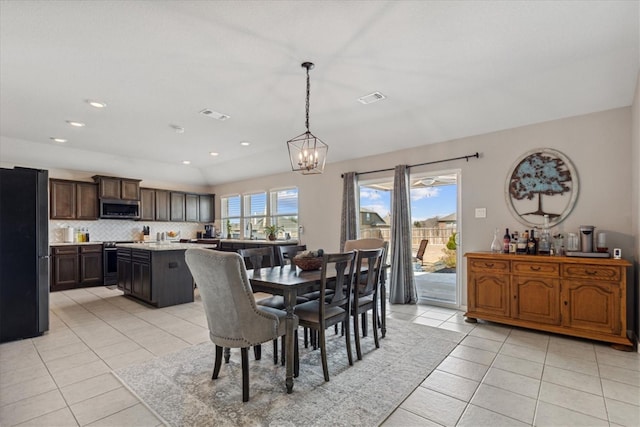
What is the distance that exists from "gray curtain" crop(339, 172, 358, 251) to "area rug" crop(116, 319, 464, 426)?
2591mm

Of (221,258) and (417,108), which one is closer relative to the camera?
(221,258)

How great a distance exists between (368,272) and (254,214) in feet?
18.8

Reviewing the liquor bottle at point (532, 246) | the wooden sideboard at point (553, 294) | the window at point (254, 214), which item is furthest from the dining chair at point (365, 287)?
the window at point (254, 214)

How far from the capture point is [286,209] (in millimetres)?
7371

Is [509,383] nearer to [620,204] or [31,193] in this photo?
[620,204]

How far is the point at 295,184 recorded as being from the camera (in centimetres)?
703

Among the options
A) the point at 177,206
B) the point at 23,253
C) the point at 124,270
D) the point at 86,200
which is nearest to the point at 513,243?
the point at 23,253

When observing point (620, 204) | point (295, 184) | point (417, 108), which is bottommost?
point (620, 204)

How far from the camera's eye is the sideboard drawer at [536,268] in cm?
346

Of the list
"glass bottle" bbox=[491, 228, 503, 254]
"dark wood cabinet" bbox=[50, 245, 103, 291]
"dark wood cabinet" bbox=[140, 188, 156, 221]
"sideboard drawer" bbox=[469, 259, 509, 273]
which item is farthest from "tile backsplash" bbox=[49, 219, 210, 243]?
"glass bottle" bbox=[491, 228, 503, 254]

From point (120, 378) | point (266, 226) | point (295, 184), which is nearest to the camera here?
point (120, 378)

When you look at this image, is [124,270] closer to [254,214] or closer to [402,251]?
[254,214]

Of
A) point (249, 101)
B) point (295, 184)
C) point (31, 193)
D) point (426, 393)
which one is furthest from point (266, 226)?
point (426, 393)

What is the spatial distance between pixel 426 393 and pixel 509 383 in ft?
2.36
